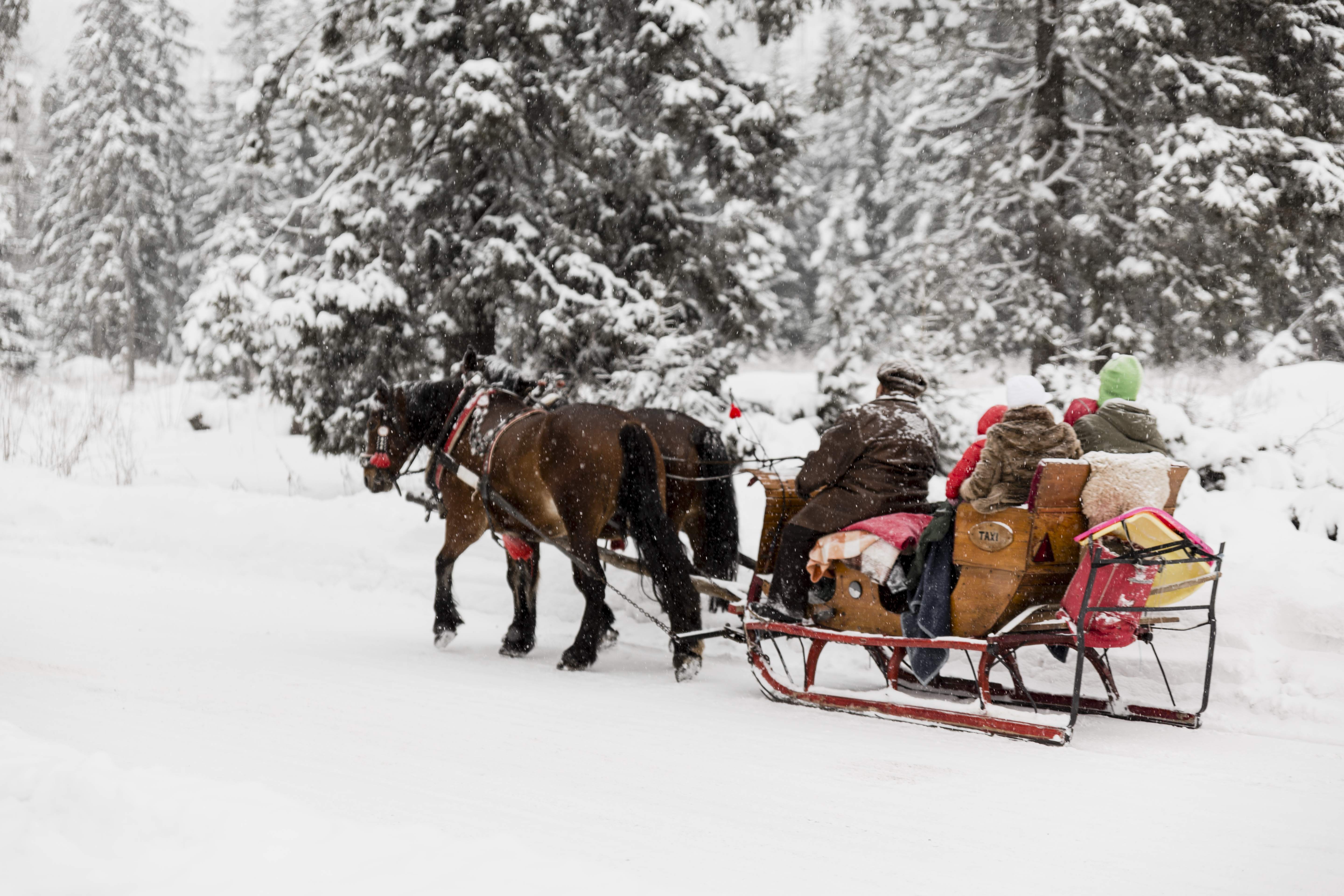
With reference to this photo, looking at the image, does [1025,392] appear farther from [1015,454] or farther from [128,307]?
[128,307]

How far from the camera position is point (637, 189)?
36.5ft

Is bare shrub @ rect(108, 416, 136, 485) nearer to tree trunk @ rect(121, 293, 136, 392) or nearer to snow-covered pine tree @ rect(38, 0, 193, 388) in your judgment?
snow-covered pine tree @ rect(38, 0, 193, 388)

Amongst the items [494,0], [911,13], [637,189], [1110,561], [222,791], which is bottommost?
[222,791]

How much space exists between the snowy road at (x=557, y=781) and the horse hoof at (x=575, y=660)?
0.11m

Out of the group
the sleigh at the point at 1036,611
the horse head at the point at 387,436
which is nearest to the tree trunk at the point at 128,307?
the horse head at the point at 387,436

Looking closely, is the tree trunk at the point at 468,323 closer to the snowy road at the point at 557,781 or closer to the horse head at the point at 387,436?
the horse head at the point at 387,436

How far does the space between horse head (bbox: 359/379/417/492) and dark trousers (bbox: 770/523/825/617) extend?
3286mm

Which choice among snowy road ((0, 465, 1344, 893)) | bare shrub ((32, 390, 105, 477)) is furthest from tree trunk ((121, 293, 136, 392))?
snowy road ((0, 465, 1344, 893))

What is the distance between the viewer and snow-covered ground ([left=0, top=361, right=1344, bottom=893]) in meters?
3.04

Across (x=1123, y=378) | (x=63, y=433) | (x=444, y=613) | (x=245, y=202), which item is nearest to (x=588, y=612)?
(x=444, y=613)

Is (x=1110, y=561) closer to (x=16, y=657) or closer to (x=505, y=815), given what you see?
(x=505, y=815)

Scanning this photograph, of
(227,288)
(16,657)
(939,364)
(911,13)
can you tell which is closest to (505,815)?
(16,657)

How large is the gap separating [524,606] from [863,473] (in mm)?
2864

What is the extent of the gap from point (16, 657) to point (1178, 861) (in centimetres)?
610
